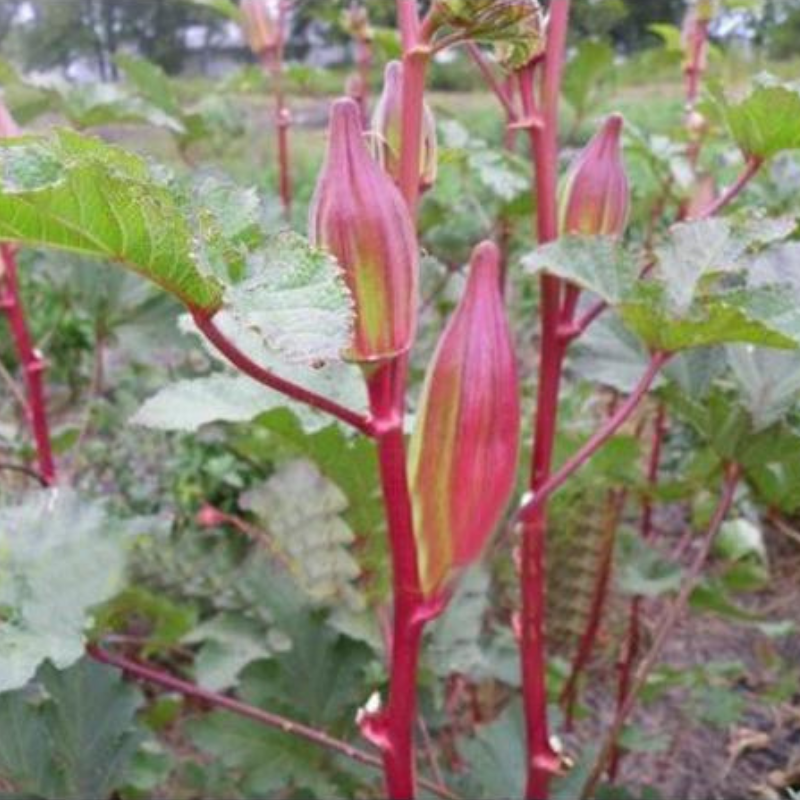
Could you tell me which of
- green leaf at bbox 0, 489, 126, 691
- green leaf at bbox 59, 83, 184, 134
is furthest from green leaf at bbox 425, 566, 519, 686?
green leaf at bbox 59, 83, 184, 134

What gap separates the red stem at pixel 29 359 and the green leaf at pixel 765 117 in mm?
492

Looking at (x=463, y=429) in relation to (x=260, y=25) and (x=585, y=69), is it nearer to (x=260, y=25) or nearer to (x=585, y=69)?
(x=260, y=25)

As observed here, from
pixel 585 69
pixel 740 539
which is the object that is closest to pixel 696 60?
pixel 585 69

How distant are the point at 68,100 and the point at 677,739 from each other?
3.35 feet

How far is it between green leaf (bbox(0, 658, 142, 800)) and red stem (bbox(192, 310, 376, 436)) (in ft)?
1.20

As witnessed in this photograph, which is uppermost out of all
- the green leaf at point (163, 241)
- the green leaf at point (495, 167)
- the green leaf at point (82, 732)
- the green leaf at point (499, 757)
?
the green leaf at point (163, 241)

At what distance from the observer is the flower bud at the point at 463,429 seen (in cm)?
57

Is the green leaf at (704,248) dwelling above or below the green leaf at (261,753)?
above

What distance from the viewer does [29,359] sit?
0.93 metres

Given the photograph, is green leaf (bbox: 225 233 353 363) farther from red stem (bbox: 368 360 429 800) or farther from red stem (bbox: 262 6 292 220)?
red stem (bbox: 262 6 292 220)

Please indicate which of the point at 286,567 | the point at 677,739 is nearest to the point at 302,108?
the point at 677,739

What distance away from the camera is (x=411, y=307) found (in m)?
0.54

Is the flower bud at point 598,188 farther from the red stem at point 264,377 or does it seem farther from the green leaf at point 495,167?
the green leaf at point 495,167

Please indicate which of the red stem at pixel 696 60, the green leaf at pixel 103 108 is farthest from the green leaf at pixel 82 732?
the red stem at pixel 696 60
